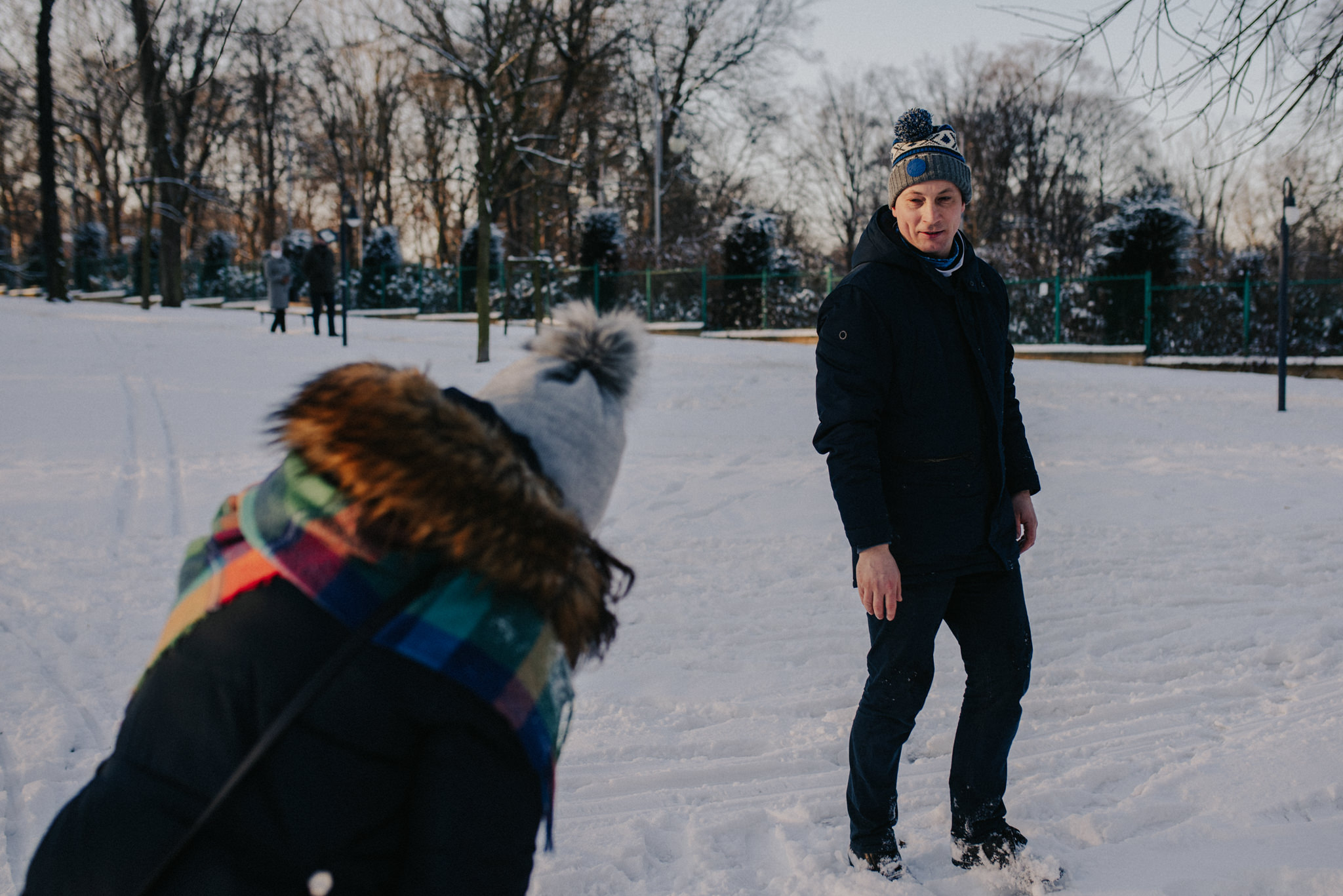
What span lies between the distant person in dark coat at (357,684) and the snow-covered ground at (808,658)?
4.77 ft

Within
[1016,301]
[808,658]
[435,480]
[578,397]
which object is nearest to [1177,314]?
[1016,301]

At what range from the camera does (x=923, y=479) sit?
7.84 feet

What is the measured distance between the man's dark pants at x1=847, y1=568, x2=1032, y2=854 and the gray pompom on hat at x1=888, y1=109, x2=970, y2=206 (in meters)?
0.99

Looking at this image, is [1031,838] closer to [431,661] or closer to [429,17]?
[431,661]

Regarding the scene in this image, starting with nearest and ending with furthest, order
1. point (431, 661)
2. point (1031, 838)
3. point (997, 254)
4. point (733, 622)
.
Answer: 1. point (431, 661)
2. point (1031, 838)
3. point (733, 622)
4. point (997, 254)

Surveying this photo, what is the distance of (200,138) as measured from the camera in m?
33.9

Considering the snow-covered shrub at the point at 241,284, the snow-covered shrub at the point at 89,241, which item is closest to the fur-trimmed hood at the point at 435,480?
the snow-covered shrub at the point at 241,284

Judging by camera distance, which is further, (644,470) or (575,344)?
(644,470)

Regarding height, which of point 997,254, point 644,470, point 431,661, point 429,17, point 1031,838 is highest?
point 429,17

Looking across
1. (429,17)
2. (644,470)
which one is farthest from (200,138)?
(644,470)

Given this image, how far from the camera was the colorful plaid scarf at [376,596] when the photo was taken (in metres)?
1.13

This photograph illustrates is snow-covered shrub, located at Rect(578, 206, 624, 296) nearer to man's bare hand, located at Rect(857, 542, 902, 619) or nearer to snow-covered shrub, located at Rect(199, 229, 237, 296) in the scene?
snow-covered shrub, located at Rect(199, 229, 237, 296)

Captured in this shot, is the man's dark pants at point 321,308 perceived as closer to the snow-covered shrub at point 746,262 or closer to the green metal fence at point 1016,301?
the green metal fence at point 1016,301

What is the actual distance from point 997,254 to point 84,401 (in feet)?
72.2
